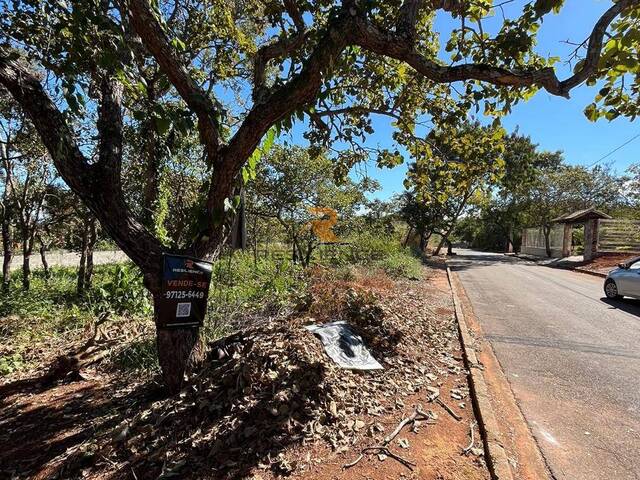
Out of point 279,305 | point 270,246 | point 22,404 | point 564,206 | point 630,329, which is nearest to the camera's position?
point 22,404

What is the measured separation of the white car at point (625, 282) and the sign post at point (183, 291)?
1064 cm

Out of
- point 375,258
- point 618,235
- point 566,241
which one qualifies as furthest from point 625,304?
point 566,241

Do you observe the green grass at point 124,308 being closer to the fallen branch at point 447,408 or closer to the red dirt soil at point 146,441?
the red dirt soil at point 146,441

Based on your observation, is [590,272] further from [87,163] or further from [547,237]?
[87,163]

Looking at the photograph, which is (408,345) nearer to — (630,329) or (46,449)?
(46,449)

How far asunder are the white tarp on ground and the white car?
8.62 metres

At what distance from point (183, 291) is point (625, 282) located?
1097 centimetres

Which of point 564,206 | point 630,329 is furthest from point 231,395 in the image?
point 564,206

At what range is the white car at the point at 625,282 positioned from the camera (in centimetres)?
898

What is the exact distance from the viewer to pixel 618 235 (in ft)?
66.6

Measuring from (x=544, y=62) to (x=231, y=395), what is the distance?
5292 millimetres

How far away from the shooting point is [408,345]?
4.96 meters

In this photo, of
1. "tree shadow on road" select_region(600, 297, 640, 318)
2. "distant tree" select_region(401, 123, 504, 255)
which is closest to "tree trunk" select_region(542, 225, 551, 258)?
"tree shadow on road" select_region(600, 297, 640, 318)

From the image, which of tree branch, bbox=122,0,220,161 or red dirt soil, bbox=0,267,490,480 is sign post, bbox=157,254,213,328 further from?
tree branch, bbox=122,0,220,161
